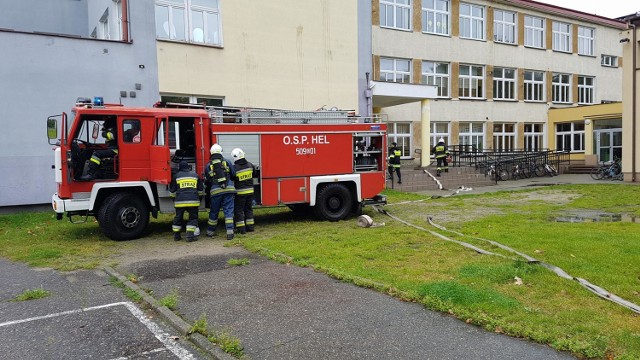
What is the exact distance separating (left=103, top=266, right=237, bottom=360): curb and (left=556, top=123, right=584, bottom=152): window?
1238 inches

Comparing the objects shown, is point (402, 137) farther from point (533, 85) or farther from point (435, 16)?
point (533, 85)

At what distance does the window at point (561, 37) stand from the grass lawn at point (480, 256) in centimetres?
2198

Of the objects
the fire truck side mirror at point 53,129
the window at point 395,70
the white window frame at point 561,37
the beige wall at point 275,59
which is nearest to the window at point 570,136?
the white window frame at point 561,37

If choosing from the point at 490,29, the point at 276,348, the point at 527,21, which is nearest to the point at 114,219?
the point at 276,348

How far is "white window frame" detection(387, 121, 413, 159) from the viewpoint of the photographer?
25594mm

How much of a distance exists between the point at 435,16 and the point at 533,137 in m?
Answer: 11.0

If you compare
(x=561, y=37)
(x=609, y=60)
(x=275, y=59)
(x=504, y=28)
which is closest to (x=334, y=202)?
(x=275, y=59)

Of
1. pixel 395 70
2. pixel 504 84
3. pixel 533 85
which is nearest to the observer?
pixel 395 70

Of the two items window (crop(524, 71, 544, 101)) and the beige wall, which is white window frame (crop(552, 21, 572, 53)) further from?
the beige wall

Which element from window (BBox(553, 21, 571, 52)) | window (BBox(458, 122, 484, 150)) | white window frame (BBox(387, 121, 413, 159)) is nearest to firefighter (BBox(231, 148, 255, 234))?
white window frame (BBox(387, 121, 413, 159))

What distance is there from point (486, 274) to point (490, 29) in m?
26.2

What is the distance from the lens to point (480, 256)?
274 inches

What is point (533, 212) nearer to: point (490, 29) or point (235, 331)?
A: point (235, 331)

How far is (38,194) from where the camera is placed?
13.2m
